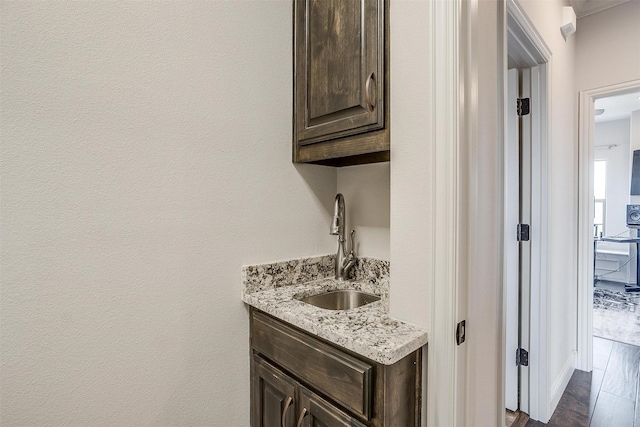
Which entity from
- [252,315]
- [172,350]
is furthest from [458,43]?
[172,350]

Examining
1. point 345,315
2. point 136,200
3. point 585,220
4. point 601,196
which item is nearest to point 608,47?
point 585,220

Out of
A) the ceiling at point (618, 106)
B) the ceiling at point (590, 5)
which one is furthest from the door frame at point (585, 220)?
the ceiling at point (618, 106)

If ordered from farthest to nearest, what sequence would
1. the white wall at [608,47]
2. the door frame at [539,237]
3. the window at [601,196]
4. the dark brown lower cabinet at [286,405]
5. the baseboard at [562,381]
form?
the window at [601,196] < the white wall at [608,47] < the baseboard at [562,381] < the door frame at [539,237] < the dark brown lower cabinet at [286,405]

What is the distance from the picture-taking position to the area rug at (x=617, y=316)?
2910 millimetres

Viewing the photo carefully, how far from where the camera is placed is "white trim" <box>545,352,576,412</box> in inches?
74.8

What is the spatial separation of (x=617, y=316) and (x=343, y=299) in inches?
153

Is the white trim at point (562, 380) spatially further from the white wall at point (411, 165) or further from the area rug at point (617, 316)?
the white wall at point (411, 165)

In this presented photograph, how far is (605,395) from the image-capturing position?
2.00m

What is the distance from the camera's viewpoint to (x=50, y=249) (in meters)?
0.85

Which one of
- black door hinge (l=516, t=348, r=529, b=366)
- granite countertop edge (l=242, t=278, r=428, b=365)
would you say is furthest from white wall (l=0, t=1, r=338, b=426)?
black door hinge (l=516, t=348, r=529, b=366)

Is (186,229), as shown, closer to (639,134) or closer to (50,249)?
(50,249)

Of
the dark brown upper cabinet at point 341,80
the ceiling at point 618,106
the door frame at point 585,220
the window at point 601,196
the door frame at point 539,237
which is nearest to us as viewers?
the dark brown upper cabinet at point 341,80

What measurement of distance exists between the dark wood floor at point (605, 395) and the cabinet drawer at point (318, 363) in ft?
5.23

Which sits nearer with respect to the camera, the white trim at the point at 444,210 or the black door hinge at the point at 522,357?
the white trim at the point at 444,210
